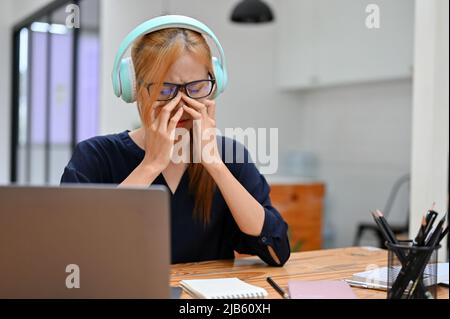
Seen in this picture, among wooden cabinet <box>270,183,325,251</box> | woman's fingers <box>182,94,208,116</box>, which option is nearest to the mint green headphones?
woman's fingers <box>182,94,208,116</box>

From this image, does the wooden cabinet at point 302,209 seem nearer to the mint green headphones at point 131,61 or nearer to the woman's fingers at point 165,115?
the mint green headphones at point 131,61

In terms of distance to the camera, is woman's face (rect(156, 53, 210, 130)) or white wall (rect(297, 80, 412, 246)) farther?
white wall (rect(297, 80, 412, 246))

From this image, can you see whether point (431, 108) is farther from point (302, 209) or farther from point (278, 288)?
point (302, 209)

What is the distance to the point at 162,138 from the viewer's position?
3.60ft

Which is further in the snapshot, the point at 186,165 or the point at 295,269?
the point at 186,165

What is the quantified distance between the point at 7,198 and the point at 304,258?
0.71 metres

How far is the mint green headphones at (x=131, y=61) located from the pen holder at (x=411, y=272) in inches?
22.4

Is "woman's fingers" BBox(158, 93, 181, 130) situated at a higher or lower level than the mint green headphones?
lower

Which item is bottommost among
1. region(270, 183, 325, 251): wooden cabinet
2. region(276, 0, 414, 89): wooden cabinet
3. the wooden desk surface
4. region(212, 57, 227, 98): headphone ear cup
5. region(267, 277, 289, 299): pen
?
region(270, 183, 325, 251): wooden cabinet

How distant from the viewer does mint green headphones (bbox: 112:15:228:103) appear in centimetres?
115

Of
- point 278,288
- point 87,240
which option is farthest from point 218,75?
point 87,240

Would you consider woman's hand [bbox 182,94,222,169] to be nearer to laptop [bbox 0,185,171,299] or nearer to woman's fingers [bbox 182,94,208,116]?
woman's fingers [bbox 182,94,208,116]

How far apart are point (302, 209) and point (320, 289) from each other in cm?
290

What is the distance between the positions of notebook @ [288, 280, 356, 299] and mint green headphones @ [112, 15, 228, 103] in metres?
0.49
